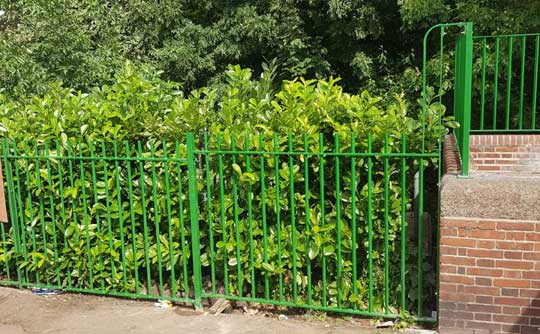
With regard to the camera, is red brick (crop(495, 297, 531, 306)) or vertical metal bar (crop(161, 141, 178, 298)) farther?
vertical metal bar (crop(161, 141, 178, 298))

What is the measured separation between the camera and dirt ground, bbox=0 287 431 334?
4.36 m

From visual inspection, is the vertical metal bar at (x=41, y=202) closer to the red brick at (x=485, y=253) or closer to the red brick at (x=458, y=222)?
the red brick at (x=458, y=222)

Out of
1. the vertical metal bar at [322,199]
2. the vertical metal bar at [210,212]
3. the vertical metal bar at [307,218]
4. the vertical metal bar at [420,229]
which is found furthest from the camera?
the vertical metal bar at [210,212]

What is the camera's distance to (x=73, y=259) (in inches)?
201

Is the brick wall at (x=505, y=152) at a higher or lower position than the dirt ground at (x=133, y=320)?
higher

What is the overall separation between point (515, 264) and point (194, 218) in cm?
251

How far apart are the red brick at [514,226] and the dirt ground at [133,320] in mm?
1083

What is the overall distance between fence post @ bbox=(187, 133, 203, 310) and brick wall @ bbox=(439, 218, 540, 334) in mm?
2029

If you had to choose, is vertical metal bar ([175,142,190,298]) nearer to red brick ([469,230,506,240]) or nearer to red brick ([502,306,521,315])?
red brick ([469,230,506,240])

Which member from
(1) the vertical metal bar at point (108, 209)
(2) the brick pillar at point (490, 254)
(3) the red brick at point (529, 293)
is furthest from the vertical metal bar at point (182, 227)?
(3) the red brick at point (529, 293)

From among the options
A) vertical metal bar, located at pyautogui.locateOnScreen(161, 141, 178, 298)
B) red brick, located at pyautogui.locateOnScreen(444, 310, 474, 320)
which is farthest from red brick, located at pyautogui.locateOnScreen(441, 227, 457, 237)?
vertical metal bar, located at pyautogui.locateOnScreen(161, 141, 178, 298)

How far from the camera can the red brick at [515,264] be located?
3625mm

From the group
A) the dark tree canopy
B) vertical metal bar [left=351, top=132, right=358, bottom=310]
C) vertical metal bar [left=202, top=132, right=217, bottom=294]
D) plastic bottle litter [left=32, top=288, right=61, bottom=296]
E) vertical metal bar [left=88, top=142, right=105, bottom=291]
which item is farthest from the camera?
the dark tree canopy

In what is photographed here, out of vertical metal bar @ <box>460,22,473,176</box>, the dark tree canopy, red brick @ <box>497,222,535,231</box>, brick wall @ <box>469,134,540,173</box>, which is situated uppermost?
the dark tree canopy
